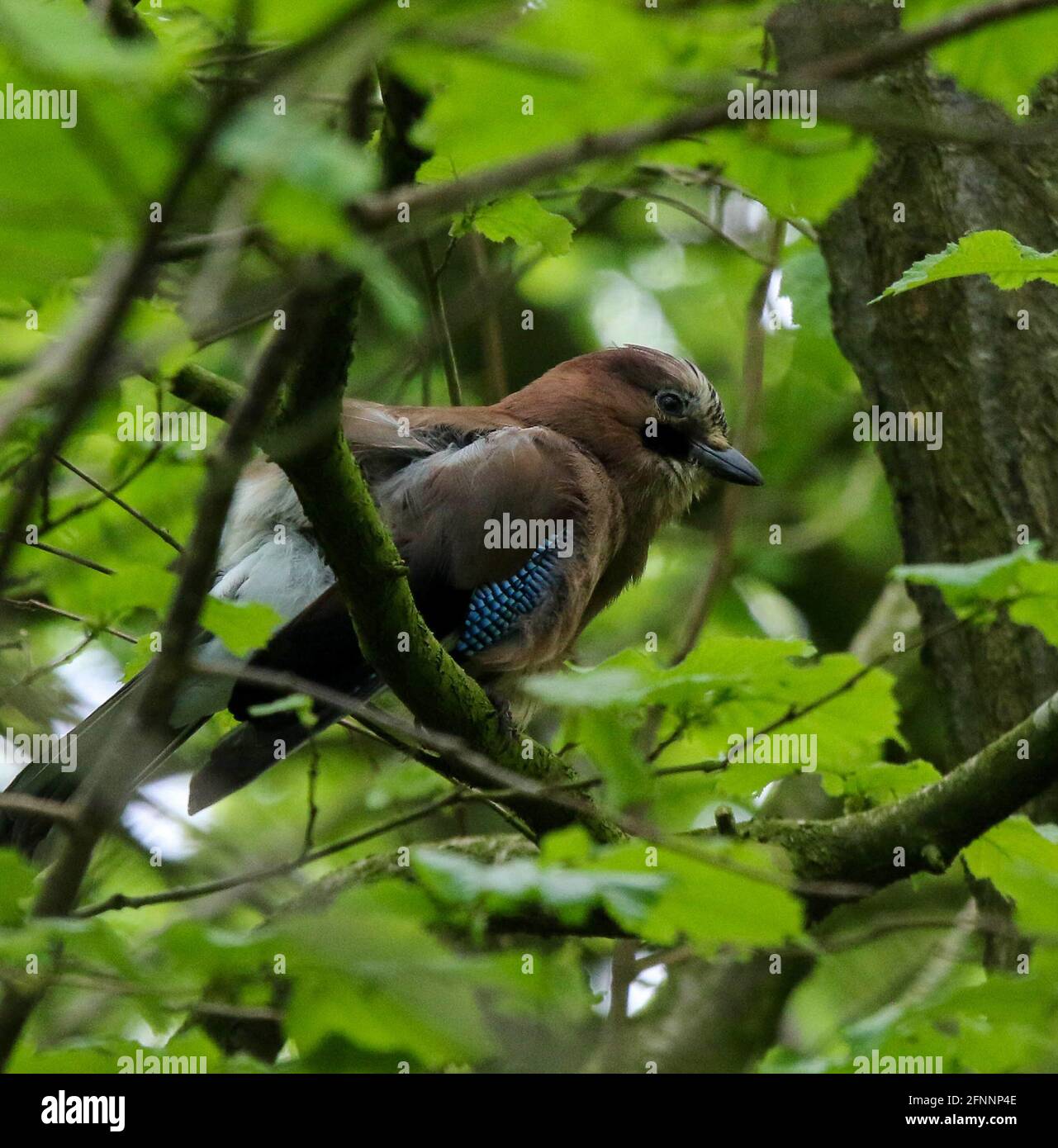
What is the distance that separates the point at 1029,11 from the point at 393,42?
751mm

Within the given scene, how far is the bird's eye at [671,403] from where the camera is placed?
5.69 metres

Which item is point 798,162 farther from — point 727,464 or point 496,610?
point 727,464

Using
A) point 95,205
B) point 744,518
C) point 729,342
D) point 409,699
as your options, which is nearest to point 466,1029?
point 95,205

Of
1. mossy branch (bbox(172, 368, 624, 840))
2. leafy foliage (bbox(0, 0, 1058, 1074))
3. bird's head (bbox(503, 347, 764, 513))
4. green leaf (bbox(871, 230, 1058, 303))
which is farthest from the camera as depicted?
bird's head (bbox(503, 347, 764, 513))

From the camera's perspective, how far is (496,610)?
16.1 feet

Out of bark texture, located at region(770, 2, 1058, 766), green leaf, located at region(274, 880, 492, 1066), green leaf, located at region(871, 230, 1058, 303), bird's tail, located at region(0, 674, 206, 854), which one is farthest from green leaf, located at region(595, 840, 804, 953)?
bark texture, located at region(770, 2, 1058, 766)

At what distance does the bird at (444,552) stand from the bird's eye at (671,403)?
0.19 meters

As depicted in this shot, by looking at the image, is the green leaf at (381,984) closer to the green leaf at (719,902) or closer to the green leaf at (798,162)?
the green leaf at (719,902)

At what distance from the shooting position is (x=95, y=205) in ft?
5.43

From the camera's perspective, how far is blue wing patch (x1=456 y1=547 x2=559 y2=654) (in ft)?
16.1

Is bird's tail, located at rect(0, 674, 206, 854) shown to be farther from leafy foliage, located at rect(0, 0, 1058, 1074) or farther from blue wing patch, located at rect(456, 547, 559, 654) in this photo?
blue wing patch, located at rect(456, 547, 559, 654)

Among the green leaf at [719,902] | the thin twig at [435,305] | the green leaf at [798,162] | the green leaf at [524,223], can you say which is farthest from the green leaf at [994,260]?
the green leaf at [719,902]

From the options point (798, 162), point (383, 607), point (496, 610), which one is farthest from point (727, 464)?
point (798, 162)
